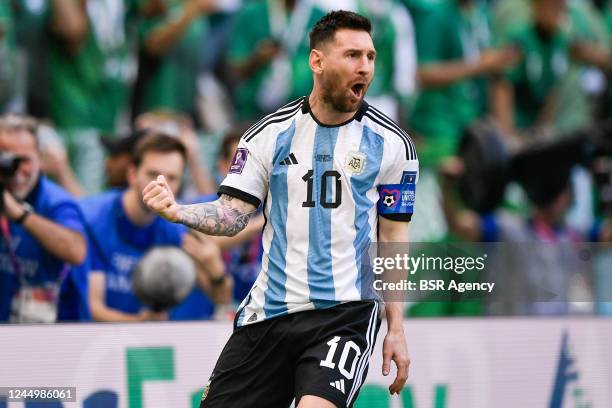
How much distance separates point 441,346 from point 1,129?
326 centimetres

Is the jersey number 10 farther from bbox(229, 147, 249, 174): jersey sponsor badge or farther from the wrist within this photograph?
the wrist

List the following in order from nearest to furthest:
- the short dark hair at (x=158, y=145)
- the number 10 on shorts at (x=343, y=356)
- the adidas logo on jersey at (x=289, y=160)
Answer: the number 10 on shorts at (x=343, y=356) → the adidas logo on jersey at (x=289, y=160) → the short dark hair at (x=158, y=145)

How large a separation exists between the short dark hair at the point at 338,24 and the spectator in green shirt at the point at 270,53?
4482 millimetres

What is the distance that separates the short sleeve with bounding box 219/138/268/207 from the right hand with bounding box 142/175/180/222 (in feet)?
1.31

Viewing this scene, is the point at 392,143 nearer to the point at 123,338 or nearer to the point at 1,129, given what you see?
the point at 123,338

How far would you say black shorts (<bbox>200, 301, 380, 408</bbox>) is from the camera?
4781 mm

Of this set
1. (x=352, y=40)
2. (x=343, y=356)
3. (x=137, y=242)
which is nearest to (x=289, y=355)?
(x=343, y=356)

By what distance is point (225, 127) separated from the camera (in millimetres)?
9484

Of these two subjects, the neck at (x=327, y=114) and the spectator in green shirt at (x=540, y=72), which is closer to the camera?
the neck at (x=327, y=114)

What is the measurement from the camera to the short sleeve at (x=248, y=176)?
4.97 meters

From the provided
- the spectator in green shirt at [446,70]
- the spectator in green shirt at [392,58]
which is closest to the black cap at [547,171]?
the spectator in green shirt at [446,70]

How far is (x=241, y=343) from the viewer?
4.95 meters

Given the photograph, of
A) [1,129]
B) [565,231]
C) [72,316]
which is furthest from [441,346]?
[565,231]

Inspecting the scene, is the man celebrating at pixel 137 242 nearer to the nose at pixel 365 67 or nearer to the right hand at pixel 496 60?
the nose at pixel 365 67
